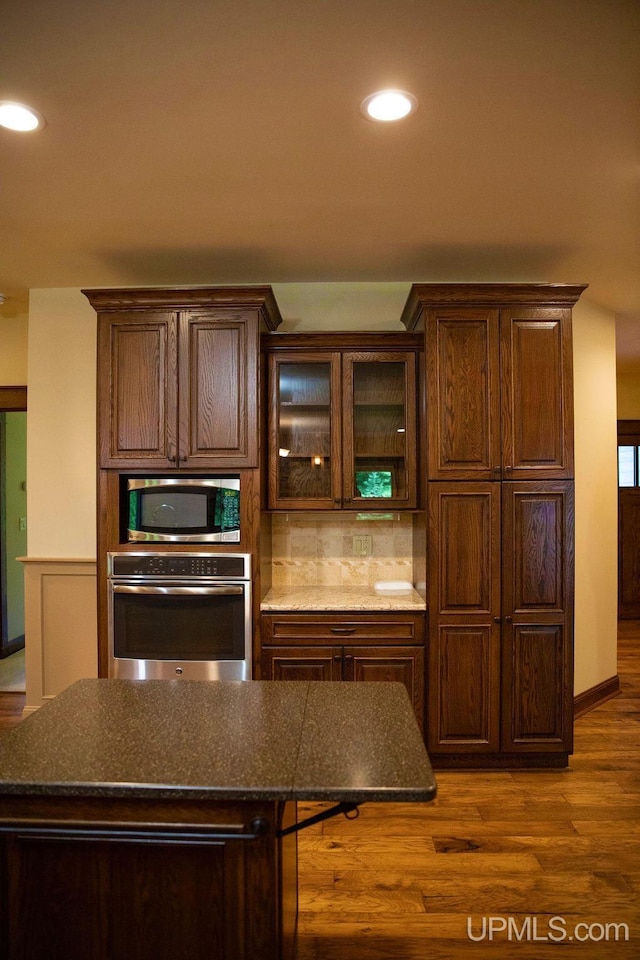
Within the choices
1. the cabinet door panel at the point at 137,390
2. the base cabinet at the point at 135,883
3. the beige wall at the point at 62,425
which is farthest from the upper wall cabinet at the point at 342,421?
the base cabinet at the point at 135,883

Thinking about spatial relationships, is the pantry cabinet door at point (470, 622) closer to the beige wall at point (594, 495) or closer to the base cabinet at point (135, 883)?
the beige wall at point (594, 495)

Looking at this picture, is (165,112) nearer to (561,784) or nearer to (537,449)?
(537,449)

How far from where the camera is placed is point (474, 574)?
3.03m

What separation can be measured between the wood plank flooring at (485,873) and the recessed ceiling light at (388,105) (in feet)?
9.00

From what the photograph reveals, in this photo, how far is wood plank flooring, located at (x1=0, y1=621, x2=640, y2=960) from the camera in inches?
75.9

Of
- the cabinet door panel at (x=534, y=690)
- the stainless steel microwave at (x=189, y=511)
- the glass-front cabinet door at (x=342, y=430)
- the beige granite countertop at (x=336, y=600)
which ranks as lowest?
the cabinet door panel at (x=534, y=690)

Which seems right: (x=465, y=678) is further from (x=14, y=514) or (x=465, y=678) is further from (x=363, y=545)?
(x=14, y=514)

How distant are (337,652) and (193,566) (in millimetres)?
868

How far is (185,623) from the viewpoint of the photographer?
2.98 metres

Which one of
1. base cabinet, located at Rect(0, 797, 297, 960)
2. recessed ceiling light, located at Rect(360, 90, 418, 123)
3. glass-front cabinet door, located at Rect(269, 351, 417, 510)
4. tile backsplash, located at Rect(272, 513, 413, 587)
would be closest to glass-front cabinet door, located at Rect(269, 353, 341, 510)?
glass-front cabinet door, located at Rect(269, 351, 417, 510)

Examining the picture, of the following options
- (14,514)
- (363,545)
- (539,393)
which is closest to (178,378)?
(363,545)

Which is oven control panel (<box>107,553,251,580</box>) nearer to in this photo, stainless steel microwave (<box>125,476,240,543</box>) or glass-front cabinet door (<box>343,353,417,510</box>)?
stainless steel microwave (<box>125,476,240,543</box>)

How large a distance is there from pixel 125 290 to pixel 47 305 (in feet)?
3.12

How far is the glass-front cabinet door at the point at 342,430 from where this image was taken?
322 cm
